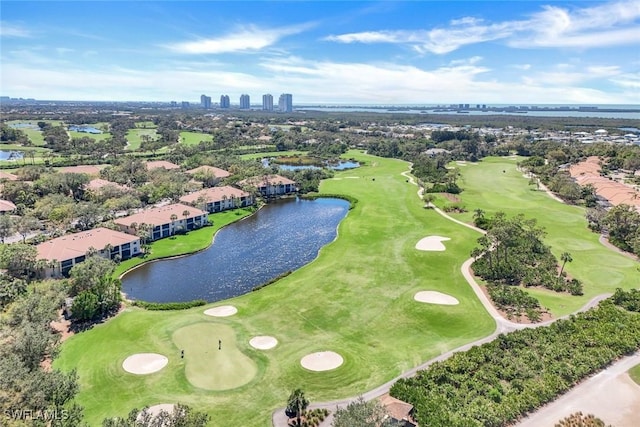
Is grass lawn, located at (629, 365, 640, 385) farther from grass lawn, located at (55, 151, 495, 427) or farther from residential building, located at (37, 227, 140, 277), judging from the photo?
residential building, located at (37, 227, 140, 277)

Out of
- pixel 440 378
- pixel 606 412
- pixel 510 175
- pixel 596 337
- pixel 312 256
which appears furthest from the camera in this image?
pixel 510 175

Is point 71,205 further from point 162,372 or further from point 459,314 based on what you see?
point 459,314

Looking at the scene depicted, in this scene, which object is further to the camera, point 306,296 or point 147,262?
point 147,262

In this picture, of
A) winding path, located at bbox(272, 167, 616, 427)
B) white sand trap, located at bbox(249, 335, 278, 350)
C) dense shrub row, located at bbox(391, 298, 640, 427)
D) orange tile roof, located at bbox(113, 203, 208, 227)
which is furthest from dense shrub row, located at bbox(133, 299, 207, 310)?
dense shrub row, located at bbox(391, 298, 640, 427)

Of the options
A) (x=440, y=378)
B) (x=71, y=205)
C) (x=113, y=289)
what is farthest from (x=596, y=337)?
(x=71, y=205)

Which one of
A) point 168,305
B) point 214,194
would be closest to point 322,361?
point 168,305

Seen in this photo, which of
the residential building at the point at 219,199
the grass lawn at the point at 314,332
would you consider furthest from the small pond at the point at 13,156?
the grass lawn at the point at 314,332

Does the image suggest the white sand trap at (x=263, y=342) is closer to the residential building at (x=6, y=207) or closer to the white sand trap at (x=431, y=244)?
the white sand trap at (x=431, y=244)
